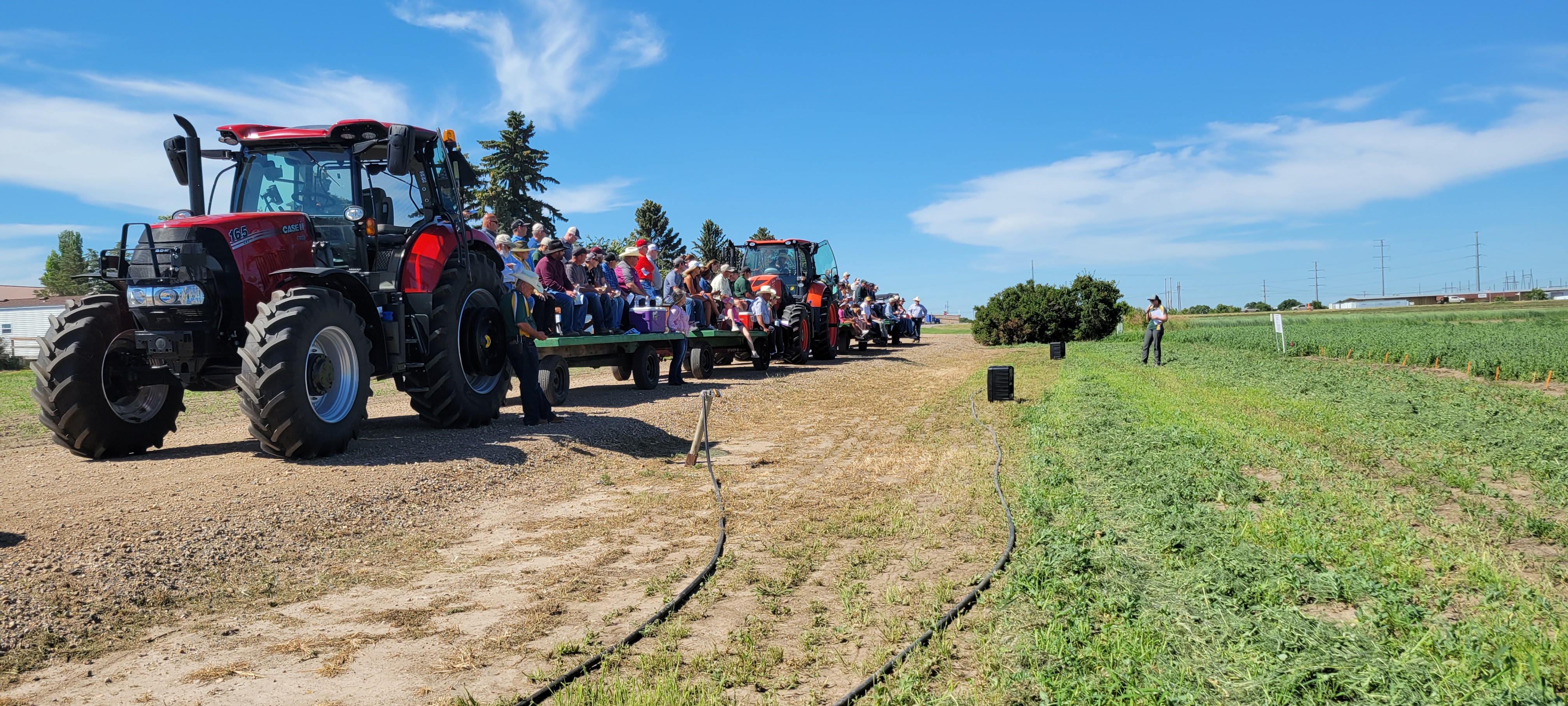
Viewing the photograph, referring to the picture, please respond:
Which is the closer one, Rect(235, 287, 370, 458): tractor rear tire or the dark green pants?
Rect(235, 287, 370, 458): tractor rear tire

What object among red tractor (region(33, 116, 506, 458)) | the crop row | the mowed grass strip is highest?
red tractor (region(33, 116, 506, 458))

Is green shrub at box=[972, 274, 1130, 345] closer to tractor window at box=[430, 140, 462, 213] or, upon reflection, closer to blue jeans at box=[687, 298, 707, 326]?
blue jeans at box=[687, 298, 707, 326]

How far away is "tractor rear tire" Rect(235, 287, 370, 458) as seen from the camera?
6.91 meters

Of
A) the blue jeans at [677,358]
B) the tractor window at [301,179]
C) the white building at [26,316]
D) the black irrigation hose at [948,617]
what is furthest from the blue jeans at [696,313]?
the white building at [26,316]

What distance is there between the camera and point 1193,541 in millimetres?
5309

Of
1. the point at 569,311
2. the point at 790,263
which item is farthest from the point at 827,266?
the point at 569,311

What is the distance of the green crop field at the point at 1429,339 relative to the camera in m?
19.3

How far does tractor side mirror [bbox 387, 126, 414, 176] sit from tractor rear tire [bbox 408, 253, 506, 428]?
4.61 feet

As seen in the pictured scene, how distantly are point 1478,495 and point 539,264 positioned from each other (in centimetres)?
1027

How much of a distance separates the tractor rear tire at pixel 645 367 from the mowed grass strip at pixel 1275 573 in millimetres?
6169

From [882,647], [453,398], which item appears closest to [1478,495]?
[882,647]

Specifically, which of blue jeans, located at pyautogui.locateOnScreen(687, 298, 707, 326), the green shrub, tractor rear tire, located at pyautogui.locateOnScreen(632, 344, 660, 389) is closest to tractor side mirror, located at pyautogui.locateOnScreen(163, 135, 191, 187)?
tractor rear tire, located at pyautogui.locateOnScreen(632, 344, 660, 389)

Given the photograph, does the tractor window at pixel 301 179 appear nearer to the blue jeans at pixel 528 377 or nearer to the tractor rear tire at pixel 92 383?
the tractor rear tire at pixel 92 383

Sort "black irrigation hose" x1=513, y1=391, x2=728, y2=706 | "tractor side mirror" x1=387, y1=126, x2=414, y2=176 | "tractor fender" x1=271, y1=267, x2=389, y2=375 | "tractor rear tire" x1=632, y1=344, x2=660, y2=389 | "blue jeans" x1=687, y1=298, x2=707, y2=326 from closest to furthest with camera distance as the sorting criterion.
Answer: "black irrigation hose" x1=513, y1=391, x2=728, y2=706 → "tractor fender" x1=271, y1=267, x2=389, y2=375 → "tractor side mirror" x1=387, y1=126, x2=414, y2=176 → "tractor rear tire" x1=632, y1=344, x2=660, y2=389 → "blue jeans" x1=687, y1=298, x2=707, y2=326
